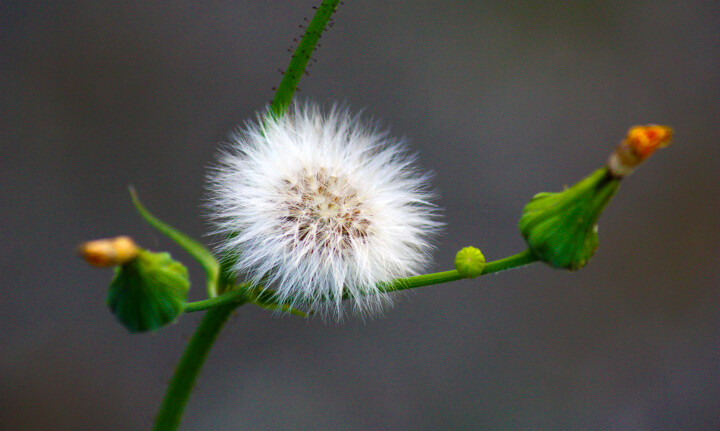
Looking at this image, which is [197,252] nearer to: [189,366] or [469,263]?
[189,366]

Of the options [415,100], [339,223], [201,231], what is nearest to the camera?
[339,223]

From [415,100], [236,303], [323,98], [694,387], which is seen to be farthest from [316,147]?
[694,387]

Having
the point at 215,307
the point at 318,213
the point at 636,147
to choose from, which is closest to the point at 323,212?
the point at 318,213

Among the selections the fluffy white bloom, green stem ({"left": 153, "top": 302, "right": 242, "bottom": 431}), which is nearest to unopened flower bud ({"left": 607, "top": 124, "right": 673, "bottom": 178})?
the fluffy white bloom

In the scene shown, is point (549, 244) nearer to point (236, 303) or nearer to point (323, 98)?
point (236, 303)

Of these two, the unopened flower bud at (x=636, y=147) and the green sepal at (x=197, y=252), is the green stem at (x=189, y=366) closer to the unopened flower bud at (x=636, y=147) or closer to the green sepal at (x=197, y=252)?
the green sepal at (x=197, y=252)

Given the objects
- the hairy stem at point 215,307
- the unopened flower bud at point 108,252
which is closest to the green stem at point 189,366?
the hairy stem at point 215,307
